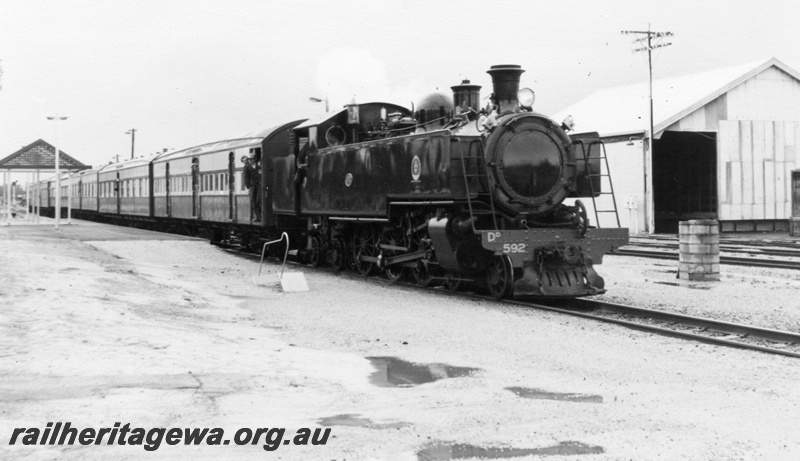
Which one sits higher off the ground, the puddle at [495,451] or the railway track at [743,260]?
the railway track at [743,260]

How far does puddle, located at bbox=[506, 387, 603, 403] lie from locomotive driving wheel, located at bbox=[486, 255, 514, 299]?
15.9 feet

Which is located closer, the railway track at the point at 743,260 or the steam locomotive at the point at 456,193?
the steam locomotive at the point at 456,193

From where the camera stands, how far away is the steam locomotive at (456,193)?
1087 centimetres

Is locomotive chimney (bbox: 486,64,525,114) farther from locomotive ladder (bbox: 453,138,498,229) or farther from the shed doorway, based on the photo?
the shed doorway

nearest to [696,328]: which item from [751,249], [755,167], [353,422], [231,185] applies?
[353,422]

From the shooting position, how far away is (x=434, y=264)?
12.3 metres

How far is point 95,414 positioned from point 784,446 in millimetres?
4146

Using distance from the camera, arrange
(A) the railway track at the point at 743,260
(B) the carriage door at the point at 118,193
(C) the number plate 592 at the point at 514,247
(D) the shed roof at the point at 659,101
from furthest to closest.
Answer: (B) the carriage door at the point at 118,193
(D) the shed roof at the point at 659,101
(A) the railway track at the point at 743,260
(C) the number plate 592 at the point at 514,247

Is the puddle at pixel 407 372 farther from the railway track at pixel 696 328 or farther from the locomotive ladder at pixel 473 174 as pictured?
the locomotive ladder at pixel 473 174

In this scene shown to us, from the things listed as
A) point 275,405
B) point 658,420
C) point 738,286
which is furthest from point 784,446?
point 738,286

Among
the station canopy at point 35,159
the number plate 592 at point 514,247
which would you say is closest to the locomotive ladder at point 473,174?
the number plate 592 at point 514,247

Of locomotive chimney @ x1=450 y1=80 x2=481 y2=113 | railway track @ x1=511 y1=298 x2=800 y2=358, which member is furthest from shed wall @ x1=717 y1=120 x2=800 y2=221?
railway track @ x1=511 y1=298 x2=800 y2=358

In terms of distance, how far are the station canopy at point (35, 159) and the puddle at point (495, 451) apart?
1293 inches

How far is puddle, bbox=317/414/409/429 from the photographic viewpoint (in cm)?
492
